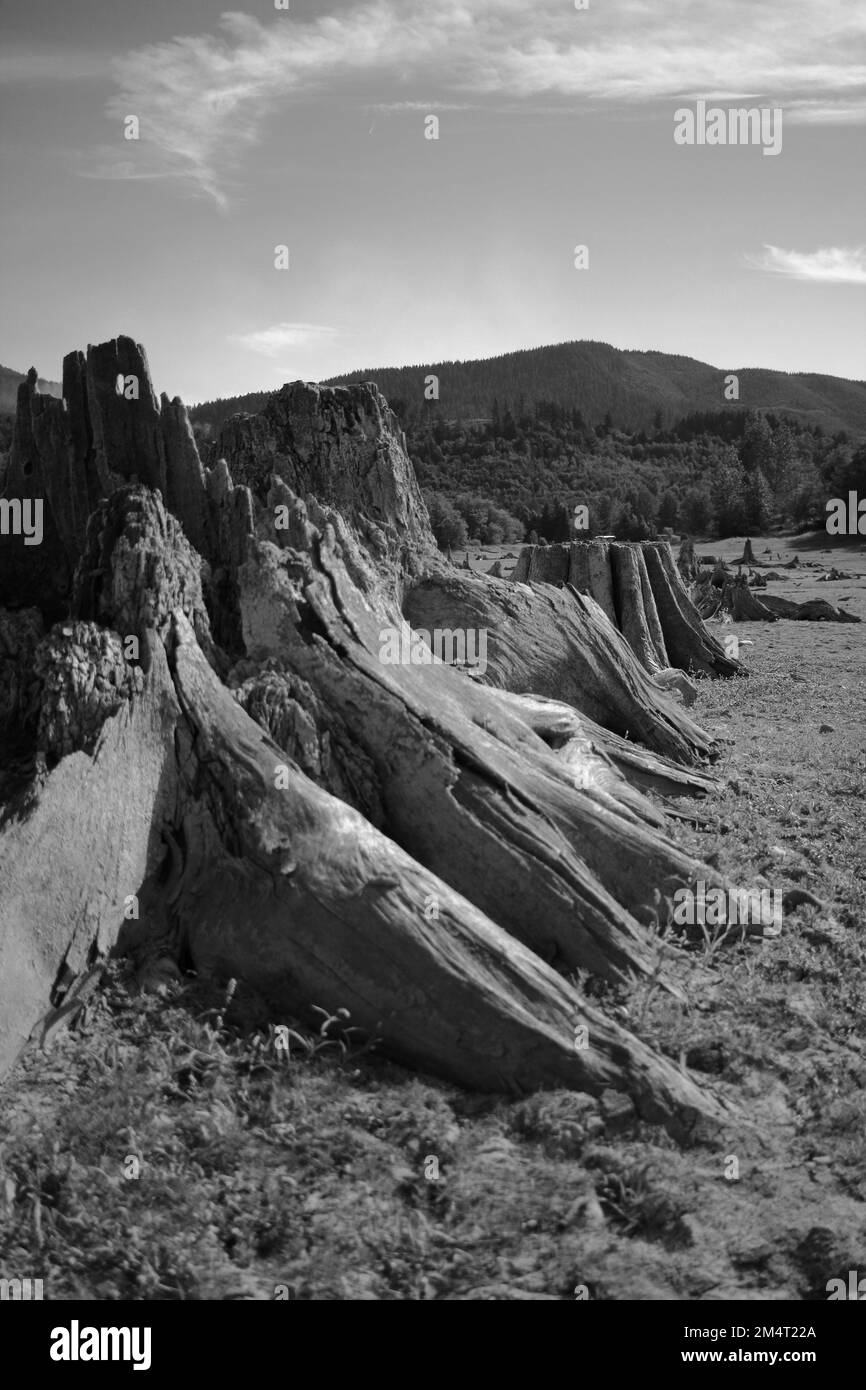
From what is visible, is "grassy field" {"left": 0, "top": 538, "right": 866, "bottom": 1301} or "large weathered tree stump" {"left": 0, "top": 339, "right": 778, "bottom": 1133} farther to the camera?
"large weathered tree stump" {"left": 0, "top": 339, "right": 778, "bottom": 1133}

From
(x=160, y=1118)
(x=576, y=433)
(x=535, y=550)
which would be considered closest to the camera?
(x=160, y=1118)

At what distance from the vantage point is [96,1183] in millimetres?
4965

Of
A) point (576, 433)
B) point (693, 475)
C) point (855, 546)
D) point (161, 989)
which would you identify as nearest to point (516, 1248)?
point (161, 989)

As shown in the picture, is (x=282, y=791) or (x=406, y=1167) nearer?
(x=406, y=1167)

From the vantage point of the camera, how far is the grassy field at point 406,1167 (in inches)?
182

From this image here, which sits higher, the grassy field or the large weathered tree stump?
the large weathered tree stump

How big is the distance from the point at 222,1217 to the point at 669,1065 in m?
2.63

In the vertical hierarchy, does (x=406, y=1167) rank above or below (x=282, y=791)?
below

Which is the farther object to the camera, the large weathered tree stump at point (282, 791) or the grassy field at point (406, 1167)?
the large weathered tree stump at point (282, 791)

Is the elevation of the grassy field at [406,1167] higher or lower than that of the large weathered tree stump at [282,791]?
lower

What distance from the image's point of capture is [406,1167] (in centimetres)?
521

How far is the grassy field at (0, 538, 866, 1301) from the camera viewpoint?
15.2ft
